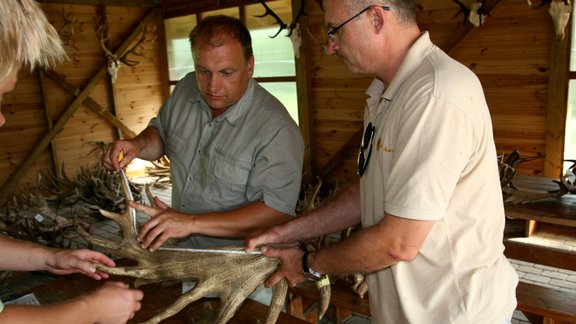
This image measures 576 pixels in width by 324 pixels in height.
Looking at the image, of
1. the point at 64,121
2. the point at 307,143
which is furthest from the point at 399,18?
the point at 64,121

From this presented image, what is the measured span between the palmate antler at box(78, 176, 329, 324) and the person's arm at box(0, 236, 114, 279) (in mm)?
63

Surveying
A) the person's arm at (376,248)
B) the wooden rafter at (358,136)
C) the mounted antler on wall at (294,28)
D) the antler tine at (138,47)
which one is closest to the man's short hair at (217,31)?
the person's arm at (376,248)

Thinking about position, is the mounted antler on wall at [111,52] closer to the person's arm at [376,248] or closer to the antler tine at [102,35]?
the antler tine at [102,35]

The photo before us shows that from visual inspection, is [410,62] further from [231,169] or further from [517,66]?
[517,66]

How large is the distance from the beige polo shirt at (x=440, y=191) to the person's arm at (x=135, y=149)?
1.45 m

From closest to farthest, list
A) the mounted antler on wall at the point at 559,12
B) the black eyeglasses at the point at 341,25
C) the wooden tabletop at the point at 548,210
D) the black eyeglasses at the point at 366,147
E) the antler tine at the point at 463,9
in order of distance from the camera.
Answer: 1. the black eyeglasses at the point at 341,25
2. the black eyeglasses at the point at 366,147
3. the wooden tabletop at the point at 548,210
4. the mounted antler on wall at the point at 559,12
5. the antler tine at the point at 463,9

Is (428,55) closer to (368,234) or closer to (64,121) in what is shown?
(368,234)

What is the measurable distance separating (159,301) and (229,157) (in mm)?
792

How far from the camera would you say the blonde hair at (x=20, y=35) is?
3.94 ft

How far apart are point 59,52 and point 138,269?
1.09 meters

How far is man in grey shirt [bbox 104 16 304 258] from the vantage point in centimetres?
233

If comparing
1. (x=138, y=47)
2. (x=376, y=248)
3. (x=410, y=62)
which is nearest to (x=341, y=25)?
(x=410, y=62)

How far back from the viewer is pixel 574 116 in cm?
586

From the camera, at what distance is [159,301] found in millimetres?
2426
